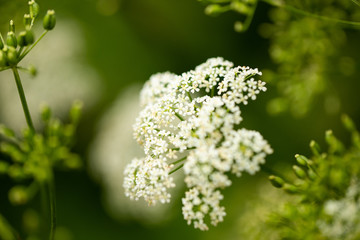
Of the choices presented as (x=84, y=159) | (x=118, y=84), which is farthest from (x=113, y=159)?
(x=118, y=84)

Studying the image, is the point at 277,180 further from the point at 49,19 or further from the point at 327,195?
the point at 49,19

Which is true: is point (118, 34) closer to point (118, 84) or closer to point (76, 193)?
point (118, 84)

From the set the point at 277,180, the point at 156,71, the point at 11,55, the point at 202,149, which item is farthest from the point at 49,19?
the point at 156,71

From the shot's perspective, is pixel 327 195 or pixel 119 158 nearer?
pixel 327 195

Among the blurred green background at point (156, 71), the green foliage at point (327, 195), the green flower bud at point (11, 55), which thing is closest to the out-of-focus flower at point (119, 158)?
the blurred green background at point (156, 71)

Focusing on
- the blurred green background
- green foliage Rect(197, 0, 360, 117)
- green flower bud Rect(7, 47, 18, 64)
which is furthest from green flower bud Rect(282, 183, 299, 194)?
the blurred green background

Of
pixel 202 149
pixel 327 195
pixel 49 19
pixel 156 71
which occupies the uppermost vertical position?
pixel 156 71
